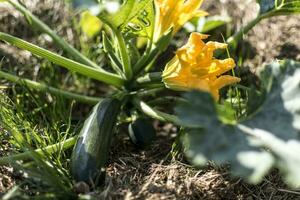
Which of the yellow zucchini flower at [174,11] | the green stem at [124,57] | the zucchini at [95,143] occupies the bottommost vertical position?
the zucchini at [95,143]

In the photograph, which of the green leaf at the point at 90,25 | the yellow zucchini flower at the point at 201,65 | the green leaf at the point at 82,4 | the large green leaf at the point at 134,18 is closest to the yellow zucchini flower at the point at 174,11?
the large green leaf at the point at 134,18

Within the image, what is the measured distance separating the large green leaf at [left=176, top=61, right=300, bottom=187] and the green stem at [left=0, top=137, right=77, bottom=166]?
0.61m

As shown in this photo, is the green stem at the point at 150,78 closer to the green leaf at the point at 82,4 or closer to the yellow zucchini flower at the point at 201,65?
the yellow zucchini flower at the point at 201,65

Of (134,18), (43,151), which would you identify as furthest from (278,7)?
(43,151)

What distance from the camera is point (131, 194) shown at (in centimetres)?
189

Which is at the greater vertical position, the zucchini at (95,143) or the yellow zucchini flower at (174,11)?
the yellow zucchini flower at (174,11)

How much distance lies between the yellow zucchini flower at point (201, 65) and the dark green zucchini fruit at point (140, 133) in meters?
0.40

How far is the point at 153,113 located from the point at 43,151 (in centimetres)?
49

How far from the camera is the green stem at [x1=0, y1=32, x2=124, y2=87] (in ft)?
7.09

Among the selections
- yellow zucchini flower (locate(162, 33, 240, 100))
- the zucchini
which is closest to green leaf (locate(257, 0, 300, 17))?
yellow zucchini flower (locate(162, 33, 240, 100))

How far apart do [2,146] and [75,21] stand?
102cm

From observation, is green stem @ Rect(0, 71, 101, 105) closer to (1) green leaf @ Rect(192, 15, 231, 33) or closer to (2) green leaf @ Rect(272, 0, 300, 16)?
(1) green leaf @ Rect(192, 15, 231, 33)

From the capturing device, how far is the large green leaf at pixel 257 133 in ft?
4.94

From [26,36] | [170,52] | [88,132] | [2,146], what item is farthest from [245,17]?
[2,146]
